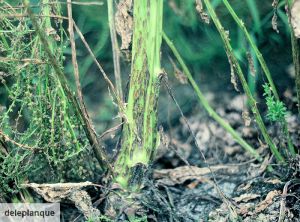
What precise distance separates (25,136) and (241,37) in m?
0.83

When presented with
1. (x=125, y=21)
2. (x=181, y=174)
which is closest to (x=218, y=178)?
(x=181, y=174)

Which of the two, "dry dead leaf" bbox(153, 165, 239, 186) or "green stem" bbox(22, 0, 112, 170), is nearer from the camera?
"green stem" bbox(22, 0, 112, 170)

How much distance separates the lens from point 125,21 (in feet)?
4.87

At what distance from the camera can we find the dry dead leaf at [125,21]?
1.47 metres

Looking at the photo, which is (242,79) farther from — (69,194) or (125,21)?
(69,194)

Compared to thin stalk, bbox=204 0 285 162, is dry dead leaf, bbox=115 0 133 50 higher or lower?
higher

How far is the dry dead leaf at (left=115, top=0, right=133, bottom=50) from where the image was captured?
147 cm

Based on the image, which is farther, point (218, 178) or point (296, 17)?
point (218, 178)

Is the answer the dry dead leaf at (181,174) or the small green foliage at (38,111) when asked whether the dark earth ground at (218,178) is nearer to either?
the dry dead leaf at (181,174)

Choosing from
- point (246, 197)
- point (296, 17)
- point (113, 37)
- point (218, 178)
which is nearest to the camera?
point (296, 17)

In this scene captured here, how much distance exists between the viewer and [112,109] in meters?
1.99

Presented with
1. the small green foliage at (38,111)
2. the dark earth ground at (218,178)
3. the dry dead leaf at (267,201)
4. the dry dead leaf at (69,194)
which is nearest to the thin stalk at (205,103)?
the dark earth ground at (218,178)

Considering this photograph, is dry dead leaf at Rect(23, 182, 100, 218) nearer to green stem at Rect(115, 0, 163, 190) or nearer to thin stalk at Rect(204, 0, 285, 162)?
green stem at Rect(115, 0, 163, 190)

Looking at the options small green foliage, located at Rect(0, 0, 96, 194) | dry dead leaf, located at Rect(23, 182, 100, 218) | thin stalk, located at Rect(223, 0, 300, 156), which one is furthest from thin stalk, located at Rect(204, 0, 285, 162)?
dry dead leaf, located at Rect(23, 182, 100, 218)
